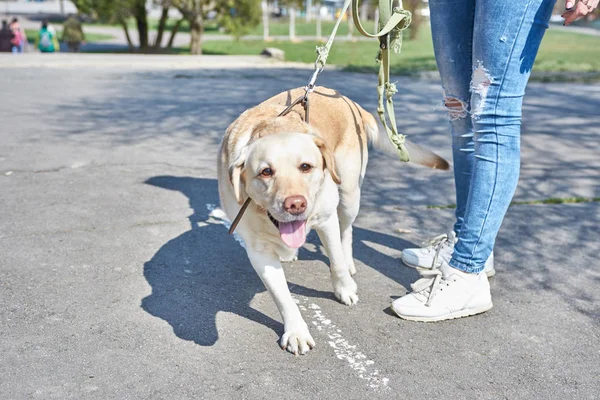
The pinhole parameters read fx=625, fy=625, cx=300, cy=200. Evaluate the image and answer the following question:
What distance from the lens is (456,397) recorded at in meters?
2.44

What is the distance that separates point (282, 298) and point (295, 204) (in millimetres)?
512

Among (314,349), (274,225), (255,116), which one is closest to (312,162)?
(274,225)

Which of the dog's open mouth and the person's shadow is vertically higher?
the dog's open mouth

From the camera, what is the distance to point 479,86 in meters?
2.89

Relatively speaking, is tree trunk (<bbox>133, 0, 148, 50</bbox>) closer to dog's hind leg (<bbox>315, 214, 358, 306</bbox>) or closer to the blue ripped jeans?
the blue ripped jeans

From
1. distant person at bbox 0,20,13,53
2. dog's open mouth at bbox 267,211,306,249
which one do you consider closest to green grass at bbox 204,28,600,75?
distant person at bbox 0,20,13,53

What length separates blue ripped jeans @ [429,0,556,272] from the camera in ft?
9.01

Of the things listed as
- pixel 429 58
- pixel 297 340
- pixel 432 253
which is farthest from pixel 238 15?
pixel 297 340

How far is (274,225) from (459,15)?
1.37 meters

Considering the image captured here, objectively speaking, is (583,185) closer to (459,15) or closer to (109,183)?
(459,15)

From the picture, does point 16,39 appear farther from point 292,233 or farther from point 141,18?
point 292,233

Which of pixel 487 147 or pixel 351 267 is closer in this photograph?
pixel 487 147

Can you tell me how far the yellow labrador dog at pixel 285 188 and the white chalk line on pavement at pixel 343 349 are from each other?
0.45ft

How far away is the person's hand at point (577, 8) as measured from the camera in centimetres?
264
